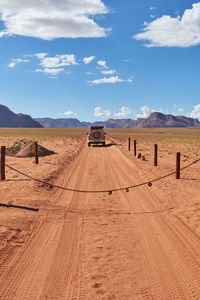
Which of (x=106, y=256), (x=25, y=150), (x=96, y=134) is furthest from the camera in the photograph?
(x=96, y=134)

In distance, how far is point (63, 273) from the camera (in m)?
4.95

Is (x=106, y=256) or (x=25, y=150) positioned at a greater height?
(x=25, y=150)

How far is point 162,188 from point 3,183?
6733 mm

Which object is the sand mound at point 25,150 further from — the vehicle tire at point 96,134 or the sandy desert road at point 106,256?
the sandy desert road at point 106,256

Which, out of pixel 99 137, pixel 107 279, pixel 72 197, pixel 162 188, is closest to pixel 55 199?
pixel 72 197

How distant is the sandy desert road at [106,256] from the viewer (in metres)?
4.46

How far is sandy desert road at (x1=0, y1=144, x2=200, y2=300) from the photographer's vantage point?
176 inches

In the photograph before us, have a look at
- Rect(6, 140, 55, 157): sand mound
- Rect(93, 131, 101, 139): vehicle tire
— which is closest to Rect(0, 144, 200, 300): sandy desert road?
Rect(6, 140, 55, 157): sand mound

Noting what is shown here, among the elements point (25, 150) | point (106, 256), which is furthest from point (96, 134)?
point (106, 256)

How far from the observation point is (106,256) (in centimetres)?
564

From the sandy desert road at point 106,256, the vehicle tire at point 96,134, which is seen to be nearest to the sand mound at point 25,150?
the vehicle tire at point 96,134

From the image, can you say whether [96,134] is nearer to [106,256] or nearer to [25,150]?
[25,150]

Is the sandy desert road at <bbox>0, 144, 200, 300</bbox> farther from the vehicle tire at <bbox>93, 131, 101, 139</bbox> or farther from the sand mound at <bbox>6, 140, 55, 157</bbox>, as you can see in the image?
the vehicle tire at <bbox>93, 131, 101, 139</bbox>

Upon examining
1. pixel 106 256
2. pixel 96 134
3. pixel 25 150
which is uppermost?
pixel 96 134
